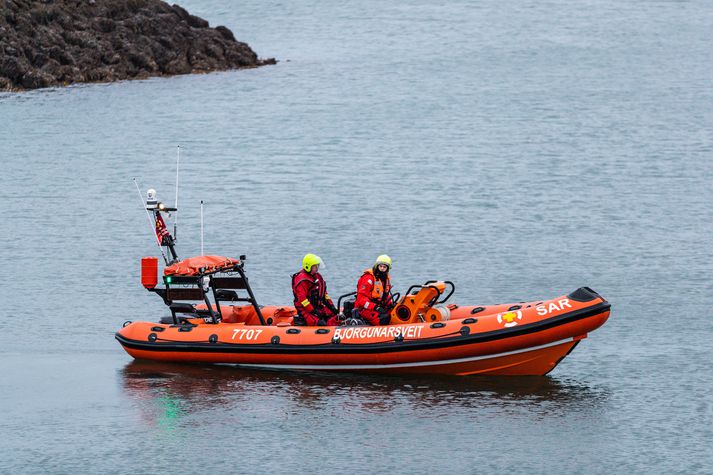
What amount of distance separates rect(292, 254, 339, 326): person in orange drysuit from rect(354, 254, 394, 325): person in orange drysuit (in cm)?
56

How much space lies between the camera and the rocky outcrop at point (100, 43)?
50375mm

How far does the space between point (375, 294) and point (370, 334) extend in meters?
0.78

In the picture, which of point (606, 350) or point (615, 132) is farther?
point (615, 132)

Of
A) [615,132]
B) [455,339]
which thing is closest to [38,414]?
[455,339]

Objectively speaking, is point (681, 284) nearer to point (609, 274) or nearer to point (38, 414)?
point (609, 274)

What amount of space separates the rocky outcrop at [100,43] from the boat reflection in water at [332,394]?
1301 inches

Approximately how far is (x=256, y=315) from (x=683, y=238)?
14.9 metres

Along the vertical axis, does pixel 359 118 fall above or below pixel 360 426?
above

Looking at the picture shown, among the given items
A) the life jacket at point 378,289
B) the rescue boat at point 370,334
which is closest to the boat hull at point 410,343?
the rescue boat at point 370,334

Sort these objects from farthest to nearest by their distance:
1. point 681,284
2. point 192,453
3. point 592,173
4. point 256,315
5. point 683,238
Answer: point 592,173
point 683,238
point 681,284
point 256,315
point 192,453

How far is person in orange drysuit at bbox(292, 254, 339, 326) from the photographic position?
1952cm

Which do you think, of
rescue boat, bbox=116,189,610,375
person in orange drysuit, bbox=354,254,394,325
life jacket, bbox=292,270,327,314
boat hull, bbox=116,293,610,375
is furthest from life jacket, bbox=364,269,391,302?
life jacket, bbox=292,270,327,314

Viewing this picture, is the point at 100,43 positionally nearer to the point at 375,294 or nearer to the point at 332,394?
the point at 375,294

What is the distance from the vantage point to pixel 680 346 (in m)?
21.9
